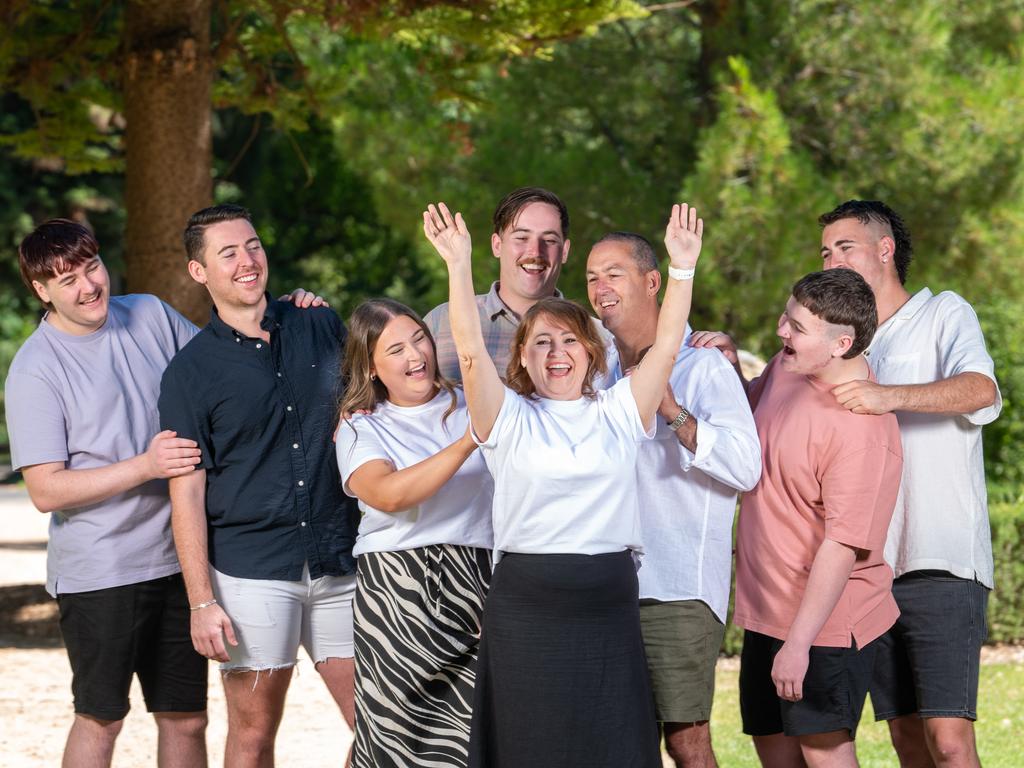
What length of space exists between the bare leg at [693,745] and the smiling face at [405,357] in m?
1.18

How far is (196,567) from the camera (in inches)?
152

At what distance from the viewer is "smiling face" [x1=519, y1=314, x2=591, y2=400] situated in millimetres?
3438

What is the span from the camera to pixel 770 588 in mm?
3641

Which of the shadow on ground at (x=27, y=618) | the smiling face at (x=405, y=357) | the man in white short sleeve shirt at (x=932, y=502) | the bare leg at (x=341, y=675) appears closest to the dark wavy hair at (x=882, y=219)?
the man in white short sleeve shirt at (x=932, y=502)

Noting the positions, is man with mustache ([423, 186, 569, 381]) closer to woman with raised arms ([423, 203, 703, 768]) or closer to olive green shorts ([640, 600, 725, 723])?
woman with raised arms ([423, 203, 703, 768])

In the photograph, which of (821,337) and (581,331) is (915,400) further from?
(581,331)

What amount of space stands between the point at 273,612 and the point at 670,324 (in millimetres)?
1490

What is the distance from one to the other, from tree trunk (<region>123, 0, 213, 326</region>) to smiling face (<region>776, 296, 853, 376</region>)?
4.52 metres

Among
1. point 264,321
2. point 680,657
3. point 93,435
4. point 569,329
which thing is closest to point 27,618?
point 93,435

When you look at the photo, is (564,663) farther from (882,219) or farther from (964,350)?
(882,219)

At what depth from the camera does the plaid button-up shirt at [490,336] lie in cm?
418

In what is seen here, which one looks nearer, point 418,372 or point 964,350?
point 418,372

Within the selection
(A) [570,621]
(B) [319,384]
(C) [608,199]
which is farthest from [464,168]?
(A) [570,621]

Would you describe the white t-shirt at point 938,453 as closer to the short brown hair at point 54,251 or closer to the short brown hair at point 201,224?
the short brown hair at point 201,224
